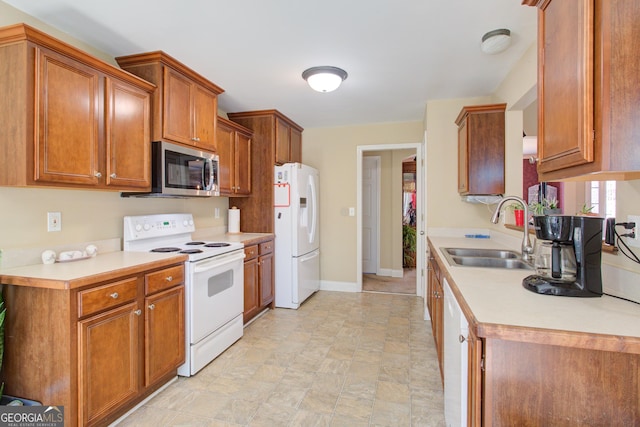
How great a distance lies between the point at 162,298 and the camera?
2086 millimetres

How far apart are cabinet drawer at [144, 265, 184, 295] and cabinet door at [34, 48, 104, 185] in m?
0.67

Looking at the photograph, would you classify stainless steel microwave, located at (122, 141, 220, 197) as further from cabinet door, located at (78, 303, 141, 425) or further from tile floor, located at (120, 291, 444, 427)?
tile floor, located at (120, 291, 444, 427)

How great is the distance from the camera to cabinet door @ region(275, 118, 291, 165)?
155 inches

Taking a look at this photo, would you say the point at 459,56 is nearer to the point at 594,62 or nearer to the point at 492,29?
the point at 492,29

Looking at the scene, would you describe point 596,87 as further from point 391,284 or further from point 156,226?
point 391,284

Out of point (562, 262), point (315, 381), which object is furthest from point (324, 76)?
point (315, 381)

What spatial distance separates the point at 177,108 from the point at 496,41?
2.32 metres

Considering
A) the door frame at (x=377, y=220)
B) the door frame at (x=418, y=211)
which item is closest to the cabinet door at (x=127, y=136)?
the door frame at (x=418, y=211)

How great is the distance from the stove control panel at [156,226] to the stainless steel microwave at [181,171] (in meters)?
0.22

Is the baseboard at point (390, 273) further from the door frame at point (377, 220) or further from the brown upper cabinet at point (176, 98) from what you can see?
the brown upper cabinet at point (176, 98)

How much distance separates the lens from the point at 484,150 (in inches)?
112

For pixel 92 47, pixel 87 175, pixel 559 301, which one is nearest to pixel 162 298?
pixel 87 175

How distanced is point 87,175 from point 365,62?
208cm

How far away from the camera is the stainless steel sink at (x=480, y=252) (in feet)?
7.86
